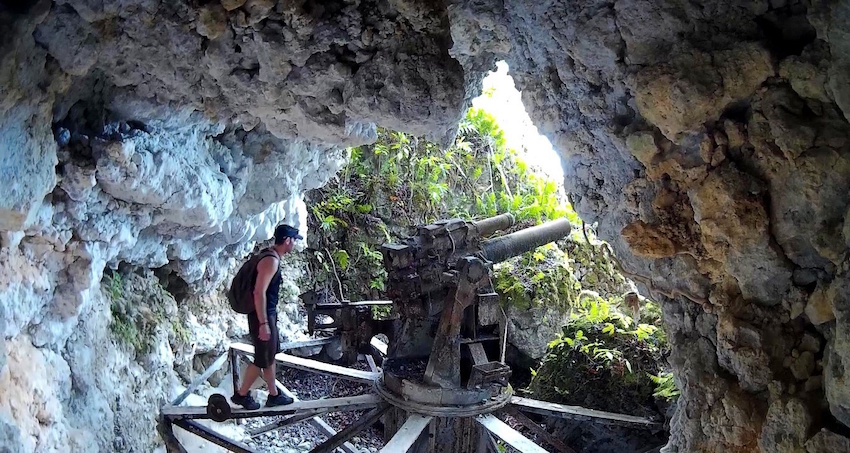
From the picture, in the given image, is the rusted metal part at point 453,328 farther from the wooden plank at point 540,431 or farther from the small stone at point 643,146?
the small stone at point 643,146

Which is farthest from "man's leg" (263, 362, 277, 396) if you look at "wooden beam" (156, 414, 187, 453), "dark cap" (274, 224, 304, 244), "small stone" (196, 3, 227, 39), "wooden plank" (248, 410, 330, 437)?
"small stone" (196, 3, 227, 39)

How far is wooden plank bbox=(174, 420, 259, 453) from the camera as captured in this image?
4.24m

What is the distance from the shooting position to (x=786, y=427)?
2336 millimetres

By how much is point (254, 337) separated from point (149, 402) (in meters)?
0.88

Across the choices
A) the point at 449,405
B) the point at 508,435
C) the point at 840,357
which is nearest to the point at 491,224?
the point at 449,405

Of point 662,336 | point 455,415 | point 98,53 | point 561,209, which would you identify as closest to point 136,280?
point 98,53

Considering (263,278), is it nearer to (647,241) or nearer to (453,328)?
(453,328)

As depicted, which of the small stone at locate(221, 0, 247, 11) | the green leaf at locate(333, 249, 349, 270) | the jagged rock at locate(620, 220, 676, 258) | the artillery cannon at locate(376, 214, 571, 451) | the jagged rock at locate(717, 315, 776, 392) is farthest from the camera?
the green leaf at locate(333, 249, 349, 270)

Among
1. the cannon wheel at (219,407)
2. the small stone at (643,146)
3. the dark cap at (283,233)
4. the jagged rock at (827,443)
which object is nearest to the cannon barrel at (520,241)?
the dark cap at (283,233)

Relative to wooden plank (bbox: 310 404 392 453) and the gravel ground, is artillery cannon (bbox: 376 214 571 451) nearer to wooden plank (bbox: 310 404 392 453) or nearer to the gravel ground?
wooden plank (bbox: 310 404 392 453)

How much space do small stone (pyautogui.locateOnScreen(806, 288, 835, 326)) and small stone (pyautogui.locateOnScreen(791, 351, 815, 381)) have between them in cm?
14

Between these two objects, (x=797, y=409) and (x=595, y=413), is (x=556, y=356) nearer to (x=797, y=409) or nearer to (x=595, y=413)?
(x=595, y=413)

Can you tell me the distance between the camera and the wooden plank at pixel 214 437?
167 inches

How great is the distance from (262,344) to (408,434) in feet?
4.14
